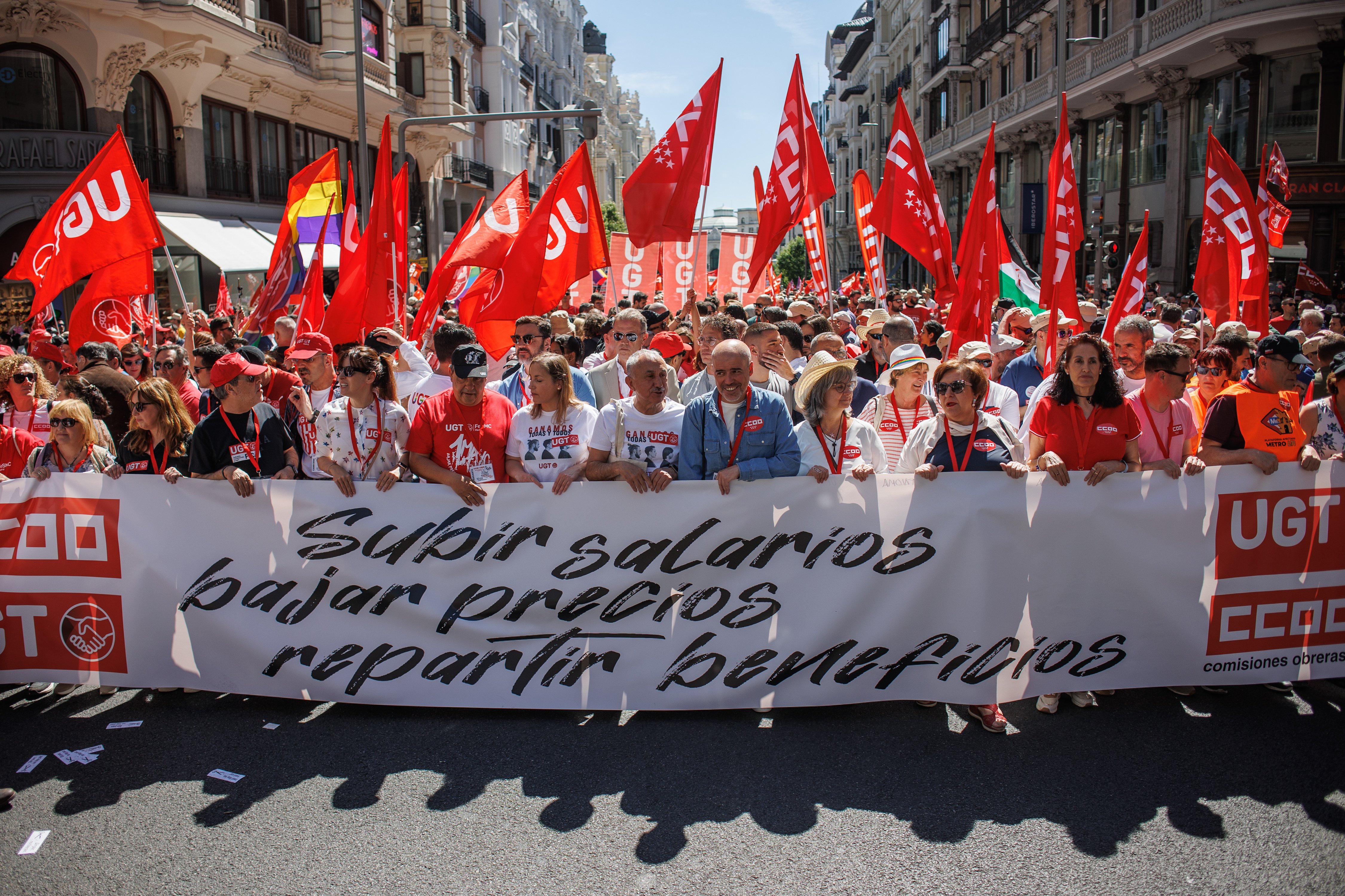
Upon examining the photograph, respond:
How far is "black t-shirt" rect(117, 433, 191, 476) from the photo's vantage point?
503 centimetres

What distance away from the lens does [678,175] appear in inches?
320

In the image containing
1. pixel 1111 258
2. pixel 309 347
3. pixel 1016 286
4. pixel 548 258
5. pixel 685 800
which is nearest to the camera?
pixel 685 800

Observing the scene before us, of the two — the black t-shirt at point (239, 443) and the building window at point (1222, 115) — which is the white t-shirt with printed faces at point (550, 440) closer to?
the black t-shirt at point (239, 443)

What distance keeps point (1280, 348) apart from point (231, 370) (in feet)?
17.5

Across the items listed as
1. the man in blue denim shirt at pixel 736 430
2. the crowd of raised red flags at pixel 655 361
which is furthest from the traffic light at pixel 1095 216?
the man in blue denim shirt at pixel 736 430

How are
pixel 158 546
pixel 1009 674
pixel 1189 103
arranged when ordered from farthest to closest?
pixel 1189 103 < pixel 158 546 < pixel 1009 674

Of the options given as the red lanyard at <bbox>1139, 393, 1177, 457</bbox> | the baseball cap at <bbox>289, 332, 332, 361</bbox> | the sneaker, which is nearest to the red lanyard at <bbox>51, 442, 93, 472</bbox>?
the baseball cap at <bbox>289, 332, 332, 361</bbox>

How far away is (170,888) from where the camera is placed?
3311 millimetres

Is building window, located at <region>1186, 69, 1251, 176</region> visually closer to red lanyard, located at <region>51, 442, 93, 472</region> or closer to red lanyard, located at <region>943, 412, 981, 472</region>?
red lanyard, located at <region>943, 412, 981, 472</region>

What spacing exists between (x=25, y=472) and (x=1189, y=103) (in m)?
26.0

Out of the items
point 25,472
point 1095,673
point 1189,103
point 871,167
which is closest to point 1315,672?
point 1095,673

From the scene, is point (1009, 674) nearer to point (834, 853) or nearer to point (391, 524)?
point (834, 853)

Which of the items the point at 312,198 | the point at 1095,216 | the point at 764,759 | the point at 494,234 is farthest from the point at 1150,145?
the point at 764,759

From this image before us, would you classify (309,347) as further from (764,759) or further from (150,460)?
(764,759)
